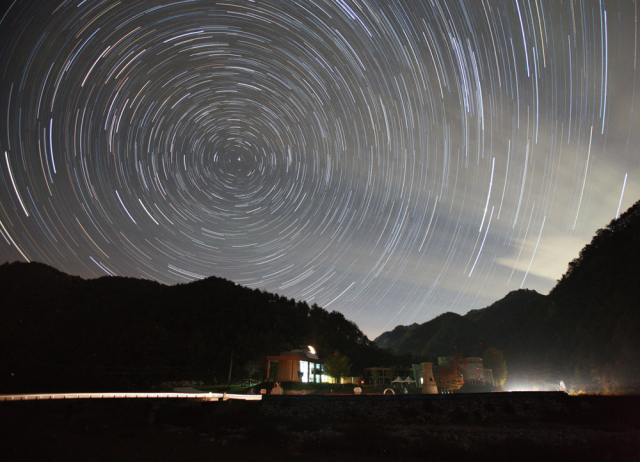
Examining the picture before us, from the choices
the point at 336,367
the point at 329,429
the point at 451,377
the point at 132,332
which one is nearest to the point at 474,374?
the point at 451,377

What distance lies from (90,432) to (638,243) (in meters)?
74.9

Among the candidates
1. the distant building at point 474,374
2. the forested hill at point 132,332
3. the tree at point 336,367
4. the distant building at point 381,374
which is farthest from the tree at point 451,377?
the distant building at point 381,374

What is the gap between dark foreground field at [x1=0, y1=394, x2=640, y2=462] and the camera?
1795 cm

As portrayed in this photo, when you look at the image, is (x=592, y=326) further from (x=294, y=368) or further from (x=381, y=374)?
(x=294, y=368)

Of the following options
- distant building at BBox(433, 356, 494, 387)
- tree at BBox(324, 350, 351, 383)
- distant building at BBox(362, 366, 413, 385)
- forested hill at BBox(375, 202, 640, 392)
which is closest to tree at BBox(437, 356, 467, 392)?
distant building at BBox(433, 356, 494, 387)

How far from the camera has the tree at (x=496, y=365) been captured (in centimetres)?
6044

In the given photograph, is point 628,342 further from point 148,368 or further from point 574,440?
point 148,368

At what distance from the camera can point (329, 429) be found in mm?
22125

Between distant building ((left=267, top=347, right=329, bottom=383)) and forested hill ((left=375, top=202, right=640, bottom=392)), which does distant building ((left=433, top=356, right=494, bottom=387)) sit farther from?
distant building ((left=267, top=347, right=329, bottom=383))

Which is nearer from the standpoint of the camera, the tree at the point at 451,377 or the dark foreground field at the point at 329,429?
the dark foreground field at the point at 329,429

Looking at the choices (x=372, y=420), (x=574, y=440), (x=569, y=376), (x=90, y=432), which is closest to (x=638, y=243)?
(x=569, y=376)

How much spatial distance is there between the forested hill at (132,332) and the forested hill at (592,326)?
34.2m

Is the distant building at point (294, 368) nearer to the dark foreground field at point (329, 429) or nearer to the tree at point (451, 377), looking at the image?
the dark foreground field at point (329, 429)

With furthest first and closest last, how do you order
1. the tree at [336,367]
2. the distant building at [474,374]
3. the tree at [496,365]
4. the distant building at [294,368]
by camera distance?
the tree at [496,365] → the distant building at [474,374] → the tree at [336,367] → the distant building at [294,368]
